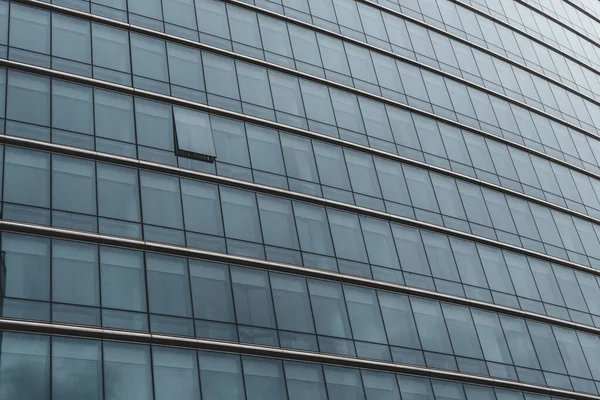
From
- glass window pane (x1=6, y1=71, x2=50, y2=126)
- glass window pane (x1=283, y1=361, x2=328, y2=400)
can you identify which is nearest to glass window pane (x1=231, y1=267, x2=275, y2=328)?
glass window pane (x1=283, y1=361, x2=328, y2=400)

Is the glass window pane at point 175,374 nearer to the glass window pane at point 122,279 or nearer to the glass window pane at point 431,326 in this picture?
the glass window pane at point 122,279

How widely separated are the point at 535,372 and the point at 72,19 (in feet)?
69.8

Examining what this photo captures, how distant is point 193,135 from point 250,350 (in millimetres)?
8331

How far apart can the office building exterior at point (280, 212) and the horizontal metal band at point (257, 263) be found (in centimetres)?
8

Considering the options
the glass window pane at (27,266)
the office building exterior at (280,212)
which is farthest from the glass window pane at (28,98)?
the glass window pane at (27,266)

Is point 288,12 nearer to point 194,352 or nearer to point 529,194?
point 529,194

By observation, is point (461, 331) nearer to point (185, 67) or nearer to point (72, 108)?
point (185, 67)

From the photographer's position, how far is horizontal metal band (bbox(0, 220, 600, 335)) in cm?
2764

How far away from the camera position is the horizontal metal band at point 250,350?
2583 centimetres

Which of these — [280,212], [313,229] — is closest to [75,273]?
[280,212]

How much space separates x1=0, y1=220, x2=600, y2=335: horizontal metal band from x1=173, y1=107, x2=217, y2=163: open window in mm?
4030

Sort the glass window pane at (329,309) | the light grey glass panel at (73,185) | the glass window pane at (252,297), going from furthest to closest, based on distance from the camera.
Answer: the glass window pane at (329,309) < the glass window pane at (252,297) < the light grey glass panel at (73,185)

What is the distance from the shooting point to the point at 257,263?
30.7 m

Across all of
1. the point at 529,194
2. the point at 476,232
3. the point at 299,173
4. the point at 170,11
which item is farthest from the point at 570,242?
the point at 170,11
